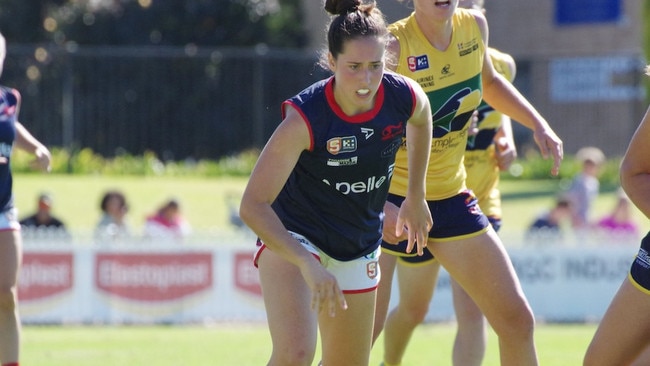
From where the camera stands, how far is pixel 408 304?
752 centimetres

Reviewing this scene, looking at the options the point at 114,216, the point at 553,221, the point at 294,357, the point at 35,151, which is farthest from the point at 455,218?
the point at 553,221

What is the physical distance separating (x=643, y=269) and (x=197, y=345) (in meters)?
7.32

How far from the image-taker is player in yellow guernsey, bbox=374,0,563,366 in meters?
6.07

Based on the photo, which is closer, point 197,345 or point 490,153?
point 490,153

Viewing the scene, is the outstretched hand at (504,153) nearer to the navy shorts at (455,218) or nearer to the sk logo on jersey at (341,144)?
the navy shorts at (455,218)

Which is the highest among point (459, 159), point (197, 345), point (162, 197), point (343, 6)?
point (343, 6)

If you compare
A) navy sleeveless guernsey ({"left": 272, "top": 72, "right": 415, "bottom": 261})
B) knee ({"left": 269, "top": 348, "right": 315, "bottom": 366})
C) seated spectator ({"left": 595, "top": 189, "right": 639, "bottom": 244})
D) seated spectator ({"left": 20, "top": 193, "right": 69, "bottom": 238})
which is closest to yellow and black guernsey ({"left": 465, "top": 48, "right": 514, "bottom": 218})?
navy sleeveless guernsey ({"left": 272, "top": 72, "right": 415, "bottom": 261})

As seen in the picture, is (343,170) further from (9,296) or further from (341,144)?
(9,296)

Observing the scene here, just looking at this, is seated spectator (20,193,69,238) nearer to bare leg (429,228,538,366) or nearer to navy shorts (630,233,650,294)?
bare leg (429,228,538,366)

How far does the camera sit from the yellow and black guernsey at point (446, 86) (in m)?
6.25


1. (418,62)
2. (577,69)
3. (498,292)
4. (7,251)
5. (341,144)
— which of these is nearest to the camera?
(341,144)

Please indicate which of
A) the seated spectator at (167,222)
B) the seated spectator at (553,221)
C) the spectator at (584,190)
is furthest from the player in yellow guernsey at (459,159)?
the spectator at (584,190)

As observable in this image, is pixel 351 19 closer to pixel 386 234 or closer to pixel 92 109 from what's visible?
pixel 386 234

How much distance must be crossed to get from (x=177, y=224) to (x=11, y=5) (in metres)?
18.2
